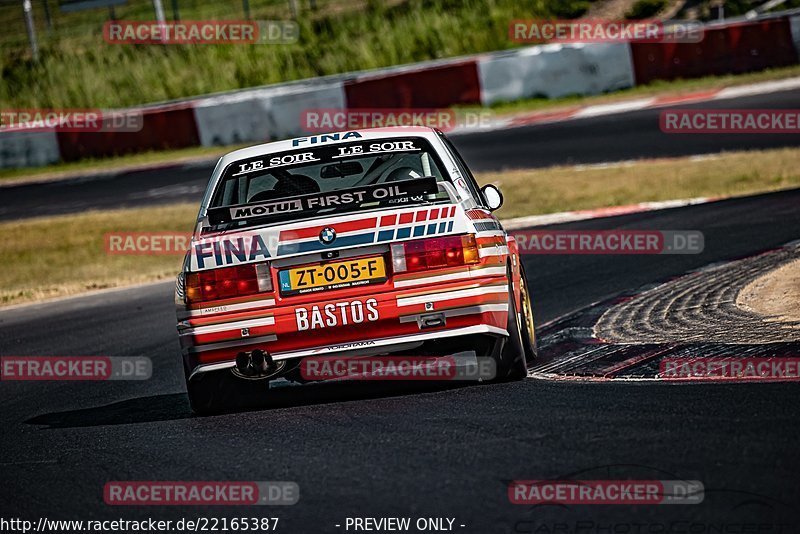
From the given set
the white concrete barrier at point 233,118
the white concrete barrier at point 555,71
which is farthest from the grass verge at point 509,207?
the white concrete barrier at point 233,118

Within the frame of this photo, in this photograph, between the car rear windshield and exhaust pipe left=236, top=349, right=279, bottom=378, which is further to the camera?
the car rear windshield

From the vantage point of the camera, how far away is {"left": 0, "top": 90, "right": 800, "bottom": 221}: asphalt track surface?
18.2 meters

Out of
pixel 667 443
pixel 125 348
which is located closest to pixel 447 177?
pixel 667 443

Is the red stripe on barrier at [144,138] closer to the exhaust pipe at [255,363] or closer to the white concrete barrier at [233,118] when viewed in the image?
the white concrete barrier at [233,118]

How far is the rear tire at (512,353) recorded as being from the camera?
623 centimetres

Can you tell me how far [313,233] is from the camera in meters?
6.07

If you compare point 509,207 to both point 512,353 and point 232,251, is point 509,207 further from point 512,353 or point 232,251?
point 232,251

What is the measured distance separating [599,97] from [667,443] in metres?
20.2

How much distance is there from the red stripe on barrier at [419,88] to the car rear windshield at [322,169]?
1777 centimetres

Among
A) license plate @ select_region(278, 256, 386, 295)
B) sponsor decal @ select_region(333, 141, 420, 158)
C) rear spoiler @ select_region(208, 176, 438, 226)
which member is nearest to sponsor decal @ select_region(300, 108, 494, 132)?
sponsor decal @ select_region(333, 141, 420, 158)

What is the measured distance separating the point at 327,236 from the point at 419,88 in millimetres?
19408

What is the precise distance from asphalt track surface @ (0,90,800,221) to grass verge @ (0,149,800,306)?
0.81 meters

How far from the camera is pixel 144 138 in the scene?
89.4 feet

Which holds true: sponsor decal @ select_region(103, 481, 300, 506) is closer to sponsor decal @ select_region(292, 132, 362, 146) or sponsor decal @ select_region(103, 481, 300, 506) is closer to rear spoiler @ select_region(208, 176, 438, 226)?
rear spoiler @ select_region(208, 176, 438, 226)
